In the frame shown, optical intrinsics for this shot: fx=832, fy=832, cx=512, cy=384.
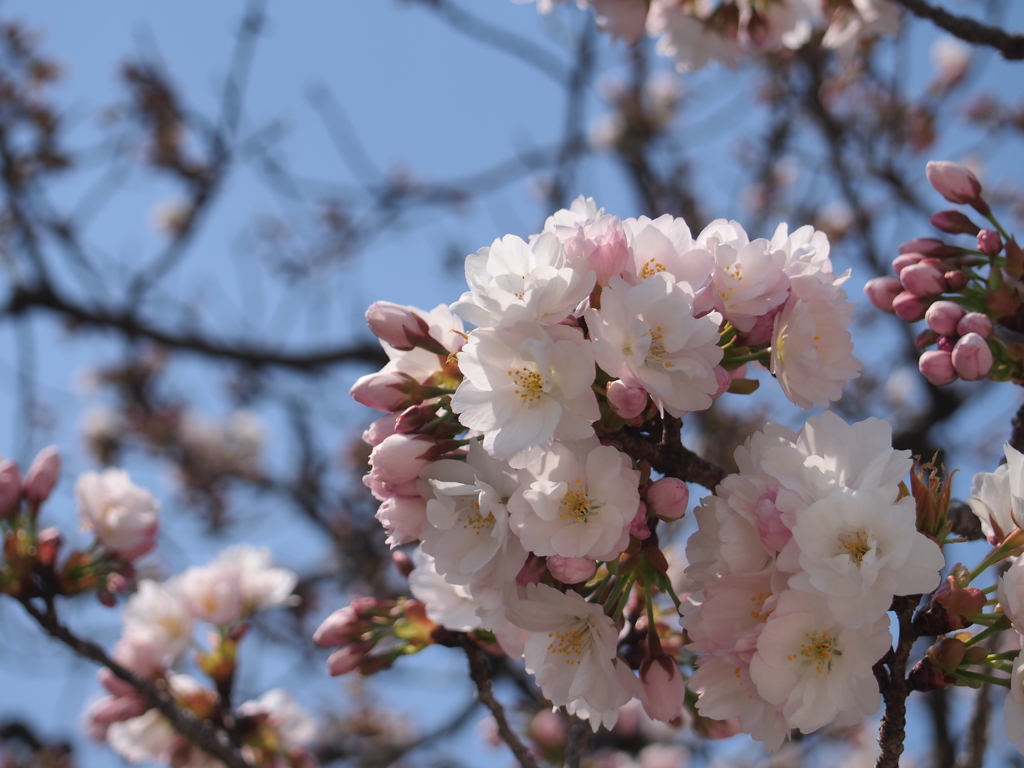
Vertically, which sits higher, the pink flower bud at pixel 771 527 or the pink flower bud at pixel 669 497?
the pink flower bud at pixel 669 497

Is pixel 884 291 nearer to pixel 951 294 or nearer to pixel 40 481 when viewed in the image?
pixel 951 294

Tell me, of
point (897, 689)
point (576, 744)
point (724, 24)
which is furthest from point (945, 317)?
point (724, 24)

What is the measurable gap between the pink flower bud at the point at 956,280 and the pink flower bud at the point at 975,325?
0.08 metres

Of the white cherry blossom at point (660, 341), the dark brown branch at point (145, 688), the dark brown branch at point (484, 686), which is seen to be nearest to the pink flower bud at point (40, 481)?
the dark brown branch at point (145, 688)

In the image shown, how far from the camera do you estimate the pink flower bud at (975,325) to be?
1.60 metres

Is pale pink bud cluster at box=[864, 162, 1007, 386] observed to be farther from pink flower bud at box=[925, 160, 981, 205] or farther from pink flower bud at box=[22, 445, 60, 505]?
pink flower bud at box=[22, 445, 60, 505]

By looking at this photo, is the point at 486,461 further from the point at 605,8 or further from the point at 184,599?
the point at 605,8

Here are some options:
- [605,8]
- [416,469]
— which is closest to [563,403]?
[416,469]

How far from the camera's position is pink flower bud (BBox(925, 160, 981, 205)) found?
6.22 ft

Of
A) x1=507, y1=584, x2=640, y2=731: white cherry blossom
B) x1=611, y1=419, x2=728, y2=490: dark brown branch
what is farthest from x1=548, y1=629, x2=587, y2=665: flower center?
x1=611, y1=419, x2=728, y2=490: dark brown branch

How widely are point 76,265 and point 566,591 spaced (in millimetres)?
5280

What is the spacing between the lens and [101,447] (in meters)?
8.62

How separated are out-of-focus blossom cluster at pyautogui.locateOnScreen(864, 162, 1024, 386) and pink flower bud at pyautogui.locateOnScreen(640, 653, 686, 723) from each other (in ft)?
2.55

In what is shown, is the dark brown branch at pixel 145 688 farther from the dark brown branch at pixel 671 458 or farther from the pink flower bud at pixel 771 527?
the pink flower bud at pixel 771 527
